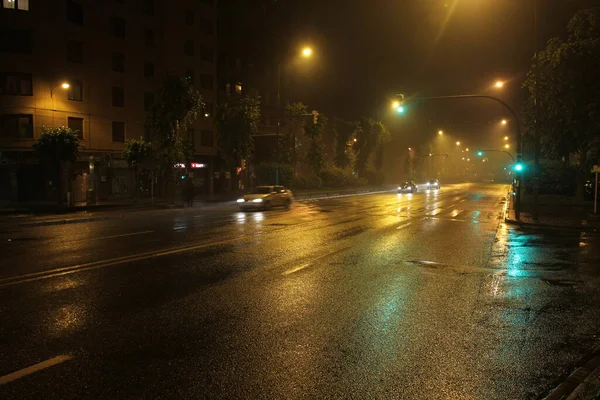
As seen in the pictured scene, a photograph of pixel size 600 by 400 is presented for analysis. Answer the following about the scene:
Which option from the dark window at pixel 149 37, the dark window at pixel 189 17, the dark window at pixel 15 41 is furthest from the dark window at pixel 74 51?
the dark window at pixel 189 17

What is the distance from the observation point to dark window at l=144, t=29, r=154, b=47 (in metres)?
43.2

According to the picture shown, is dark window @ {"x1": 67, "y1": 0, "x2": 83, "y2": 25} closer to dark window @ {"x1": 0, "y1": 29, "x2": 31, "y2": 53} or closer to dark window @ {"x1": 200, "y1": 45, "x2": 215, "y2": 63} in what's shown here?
dark window @ {"x1": 0, "y1": 29, "x2": 31, "y2": 53}

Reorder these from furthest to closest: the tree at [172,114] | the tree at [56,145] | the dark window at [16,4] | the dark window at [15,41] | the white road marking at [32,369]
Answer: the dark window at [15,41] → the dark window at [16,4] → the tree at [172,114] → the tree at [56,145] → the white road marking at [32,369]

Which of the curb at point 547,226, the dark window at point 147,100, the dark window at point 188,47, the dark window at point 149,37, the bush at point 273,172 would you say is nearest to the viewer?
the curb at point 547,226

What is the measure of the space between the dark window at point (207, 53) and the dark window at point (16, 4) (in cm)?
1750

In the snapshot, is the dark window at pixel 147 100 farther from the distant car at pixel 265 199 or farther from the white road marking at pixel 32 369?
the white road marking at pixel 32 369

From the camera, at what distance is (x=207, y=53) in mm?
49750

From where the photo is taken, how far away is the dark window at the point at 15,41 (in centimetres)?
3400

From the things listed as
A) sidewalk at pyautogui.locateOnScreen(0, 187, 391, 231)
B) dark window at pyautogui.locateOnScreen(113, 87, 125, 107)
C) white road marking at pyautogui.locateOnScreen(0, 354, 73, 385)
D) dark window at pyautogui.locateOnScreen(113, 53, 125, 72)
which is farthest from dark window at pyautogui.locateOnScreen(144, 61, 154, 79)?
white road marking at pyautogui.locateOnScreen(0, 354, 73, 385)

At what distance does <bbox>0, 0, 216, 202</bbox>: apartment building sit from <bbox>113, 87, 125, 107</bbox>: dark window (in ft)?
0.28

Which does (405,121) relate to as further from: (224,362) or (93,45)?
(224,362)

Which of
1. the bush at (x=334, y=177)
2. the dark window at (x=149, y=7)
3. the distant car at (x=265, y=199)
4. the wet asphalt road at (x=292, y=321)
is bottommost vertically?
the wet asphalt road at (x=292, y=321)

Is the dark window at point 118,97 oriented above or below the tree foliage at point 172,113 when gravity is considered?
above

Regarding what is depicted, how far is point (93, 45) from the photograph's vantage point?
38656 millimetres
